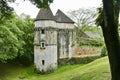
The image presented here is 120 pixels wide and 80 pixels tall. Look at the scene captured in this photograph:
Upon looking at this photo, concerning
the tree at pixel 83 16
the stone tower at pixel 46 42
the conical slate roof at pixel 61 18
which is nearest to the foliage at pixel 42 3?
the stone tower at pixel 46 42

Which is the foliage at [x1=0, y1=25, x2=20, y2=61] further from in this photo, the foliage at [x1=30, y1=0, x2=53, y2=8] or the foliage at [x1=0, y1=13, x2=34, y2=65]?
the foliage at [x1=30, y1=0, x2=53, y2=8]

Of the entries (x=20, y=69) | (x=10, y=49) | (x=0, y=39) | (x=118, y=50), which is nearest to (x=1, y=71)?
(x=20, y=69)

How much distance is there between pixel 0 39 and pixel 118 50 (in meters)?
24.9

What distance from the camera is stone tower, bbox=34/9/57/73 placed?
43.9 meters

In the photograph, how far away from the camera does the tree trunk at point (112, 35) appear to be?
29.1 ft

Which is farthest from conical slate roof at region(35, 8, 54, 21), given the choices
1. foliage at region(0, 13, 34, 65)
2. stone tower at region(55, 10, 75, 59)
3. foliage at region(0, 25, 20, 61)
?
foliage at region(0, 25, 20, 61)

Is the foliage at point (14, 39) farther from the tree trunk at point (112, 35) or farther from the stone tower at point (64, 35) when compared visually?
the tree trunk at point (112, 35)

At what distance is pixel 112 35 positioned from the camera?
9.01 m

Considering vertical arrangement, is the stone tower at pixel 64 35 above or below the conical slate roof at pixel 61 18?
below

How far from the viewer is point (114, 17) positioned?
8977 mm

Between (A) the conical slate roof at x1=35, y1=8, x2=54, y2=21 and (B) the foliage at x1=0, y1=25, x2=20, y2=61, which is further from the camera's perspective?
(A) the conical slate roof at x1=35, y1=8, x2=54, y2=21

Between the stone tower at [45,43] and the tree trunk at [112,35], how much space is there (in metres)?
34.8

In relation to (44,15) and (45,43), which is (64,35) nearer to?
(45,43)

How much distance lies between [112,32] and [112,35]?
3.9 inches
